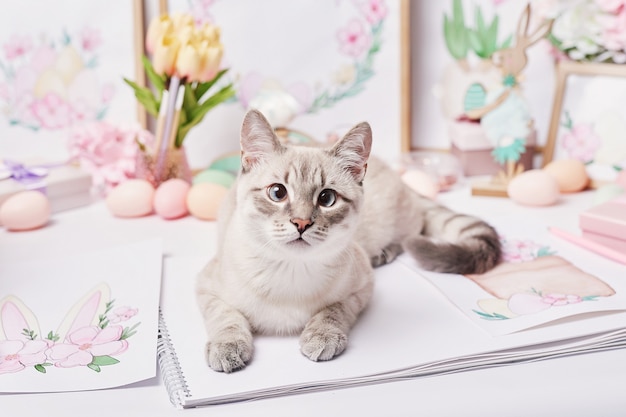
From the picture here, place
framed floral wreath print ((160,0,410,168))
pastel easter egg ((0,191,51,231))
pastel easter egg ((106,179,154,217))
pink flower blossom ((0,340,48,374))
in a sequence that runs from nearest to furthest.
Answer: pink flower blossom ((0,340,48,374)) < pastel easter egg ((0,191,51,231)) < pastel easter egg ((106,179,154,217)) < framed floral wreath print ((160,0,410,168))

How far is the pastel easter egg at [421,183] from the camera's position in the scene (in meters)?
1.84

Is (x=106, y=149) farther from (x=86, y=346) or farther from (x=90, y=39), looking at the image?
(x=86, y=346)

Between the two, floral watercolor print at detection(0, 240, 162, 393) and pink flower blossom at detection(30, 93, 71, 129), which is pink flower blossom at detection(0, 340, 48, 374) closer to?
floral watercolor print at detection(0, 240, 162, 393)

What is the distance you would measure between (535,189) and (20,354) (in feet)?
3.94

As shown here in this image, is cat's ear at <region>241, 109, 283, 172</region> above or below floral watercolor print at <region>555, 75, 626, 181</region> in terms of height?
above

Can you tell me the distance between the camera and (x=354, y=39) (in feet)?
6.63

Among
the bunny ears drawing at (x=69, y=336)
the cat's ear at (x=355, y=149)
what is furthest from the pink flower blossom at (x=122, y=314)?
the cat's ear at (x=355, y=149)

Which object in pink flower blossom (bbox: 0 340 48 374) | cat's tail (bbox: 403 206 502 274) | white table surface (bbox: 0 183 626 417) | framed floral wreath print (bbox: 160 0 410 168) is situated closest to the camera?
white table surface (bbox: 0 183 626 417)

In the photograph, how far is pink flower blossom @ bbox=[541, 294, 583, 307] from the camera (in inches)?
47.9

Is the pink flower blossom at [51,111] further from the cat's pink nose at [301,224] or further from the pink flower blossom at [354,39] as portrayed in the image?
the cat's pink nose at [301,224]

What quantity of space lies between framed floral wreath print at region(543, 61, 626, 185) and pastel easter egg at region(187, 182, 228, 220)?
0.90m

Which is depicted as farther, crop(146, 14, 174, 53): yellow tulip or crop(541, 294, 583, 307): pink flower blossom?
crop(146, 14, 174, 53): yellow tulip

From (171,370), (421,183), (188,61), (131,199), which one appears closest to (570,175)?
(421,183)

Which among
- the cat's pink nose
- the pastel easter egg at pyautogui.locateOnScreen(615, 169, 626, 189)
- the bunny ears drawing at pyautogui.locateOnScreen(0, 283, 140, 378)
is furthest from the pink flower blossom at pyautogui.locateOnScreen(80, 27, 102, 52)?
the pastel easter egg at pyautogui.locateOnScreen(615, 169, 626, 189)
